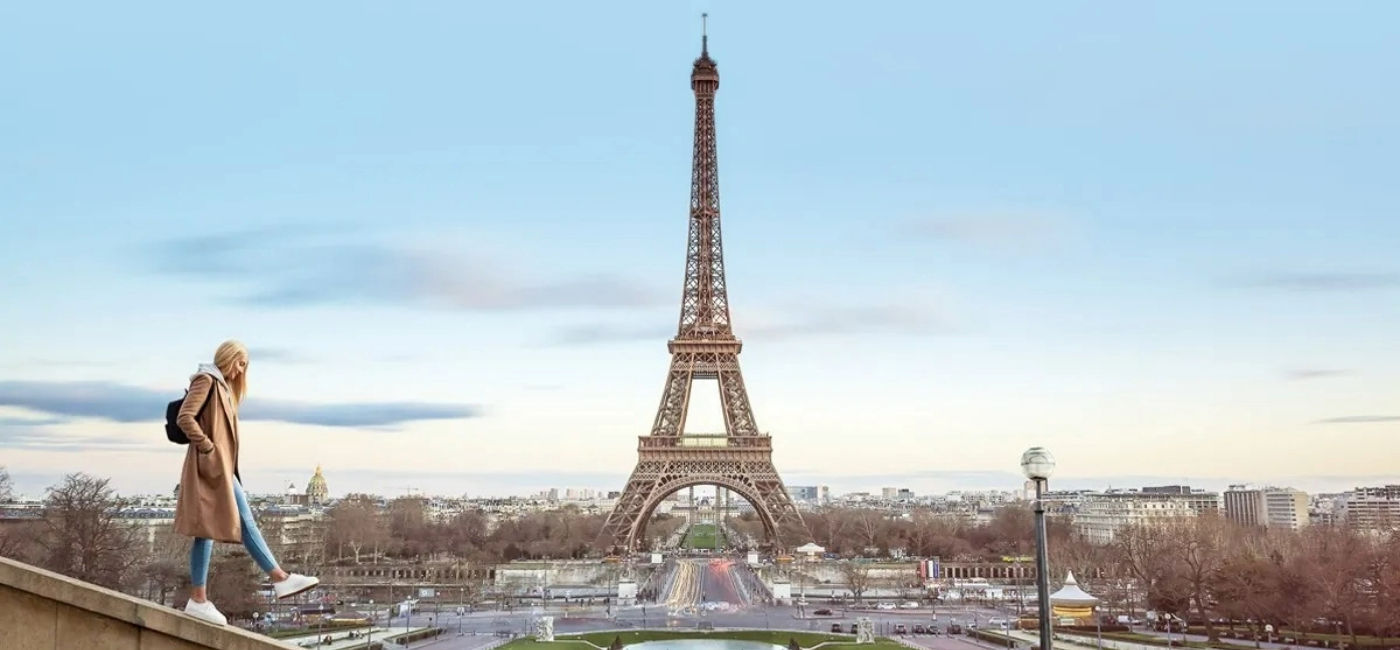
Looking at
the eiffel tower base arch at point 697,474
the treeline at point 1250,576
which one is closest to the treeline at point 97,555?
the eiffel tower base arch at point 697,474

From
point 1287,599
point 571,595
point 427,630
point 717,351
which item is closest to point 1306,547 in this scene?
point 1287,599

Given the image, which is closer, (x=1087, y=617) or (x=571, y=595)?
(x=1087, y=617)

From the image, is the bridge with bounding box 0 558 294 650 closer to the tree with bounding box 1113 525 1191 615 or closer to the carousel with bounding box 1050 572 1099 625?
the carousel with bounding box 1050 572 1099 625

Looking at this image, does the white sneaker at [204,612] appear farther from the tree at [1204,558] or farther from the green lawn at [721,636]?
the tree at [1204,558]

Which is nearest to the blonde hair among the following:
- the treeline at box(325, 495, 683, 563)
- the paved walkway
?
the paved walkway

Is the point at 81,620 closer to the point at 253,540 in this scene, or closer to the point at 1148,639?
the point at 253,540

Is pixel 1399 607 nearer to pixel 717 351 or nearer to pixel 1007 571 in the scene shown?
pixel 717 351

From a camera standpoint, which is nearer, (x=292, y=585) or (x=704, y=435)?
(x=292, y=585)

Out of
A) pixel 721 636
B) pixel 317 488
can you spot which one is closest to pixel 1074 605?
pixel 721 636
